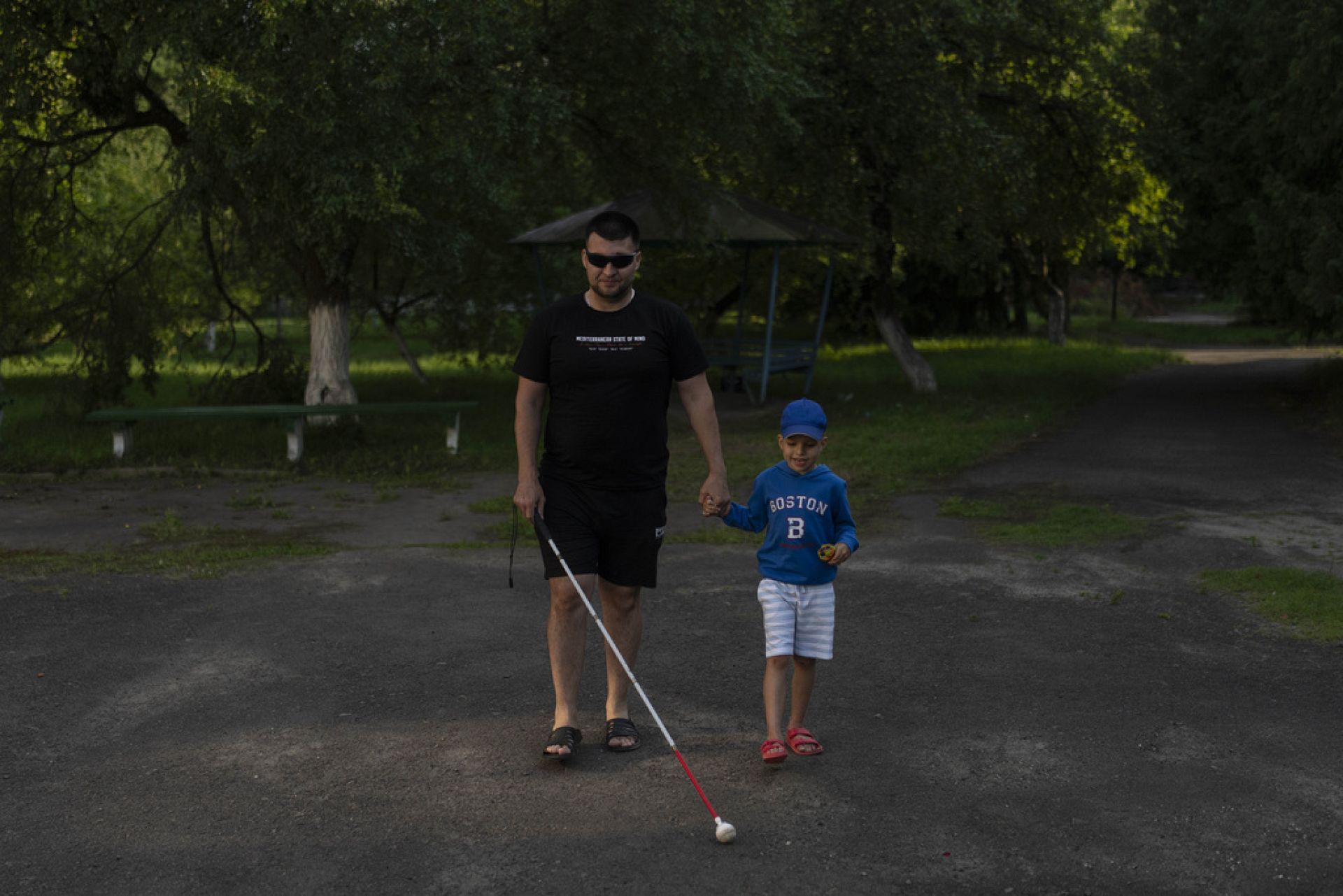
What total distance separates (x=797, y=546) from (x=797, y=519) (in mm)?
102

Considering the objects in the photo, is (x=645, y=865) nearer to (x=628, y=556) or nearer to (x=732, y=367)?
(x=628, y=556)

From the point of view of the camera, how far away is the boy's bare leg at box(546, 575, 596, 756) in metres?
5.67

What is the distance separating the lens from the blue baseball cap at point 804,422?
5.47m

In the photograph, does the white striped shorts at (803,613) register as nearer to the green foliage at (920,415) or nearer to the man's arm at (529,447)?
the man's arm at (529,447)

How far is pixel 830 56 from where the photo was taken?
792 inches

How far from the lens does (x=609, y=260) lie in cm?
539

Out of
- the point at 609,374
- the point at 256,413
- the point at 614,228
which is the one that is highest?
the point at 614,228

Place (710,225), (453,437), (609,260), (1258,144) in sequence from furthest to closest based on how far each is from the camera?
(1258,144) < (710,225) < (453,437) < (609,260)

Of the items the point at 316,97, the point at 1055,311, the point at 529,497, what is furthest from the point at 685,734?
the point at 1055,311

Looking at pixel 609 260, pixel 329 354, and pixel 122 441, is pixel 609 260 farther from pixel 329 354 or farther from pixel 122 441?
pixel 329 354

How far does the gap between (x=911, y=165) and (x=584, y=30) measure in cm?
679

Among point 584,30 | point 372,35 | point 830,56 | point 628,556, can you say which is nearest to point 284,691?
point 628,556

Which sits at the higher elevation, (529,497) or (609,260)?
(609,260)

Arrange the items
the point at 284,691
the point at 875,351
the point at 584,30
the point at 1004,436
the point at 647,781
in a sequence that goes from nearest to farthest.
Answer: the point at 647,781
the point at 284,691
the point at 584,30
the point at 1004,436
the point at 875,351
